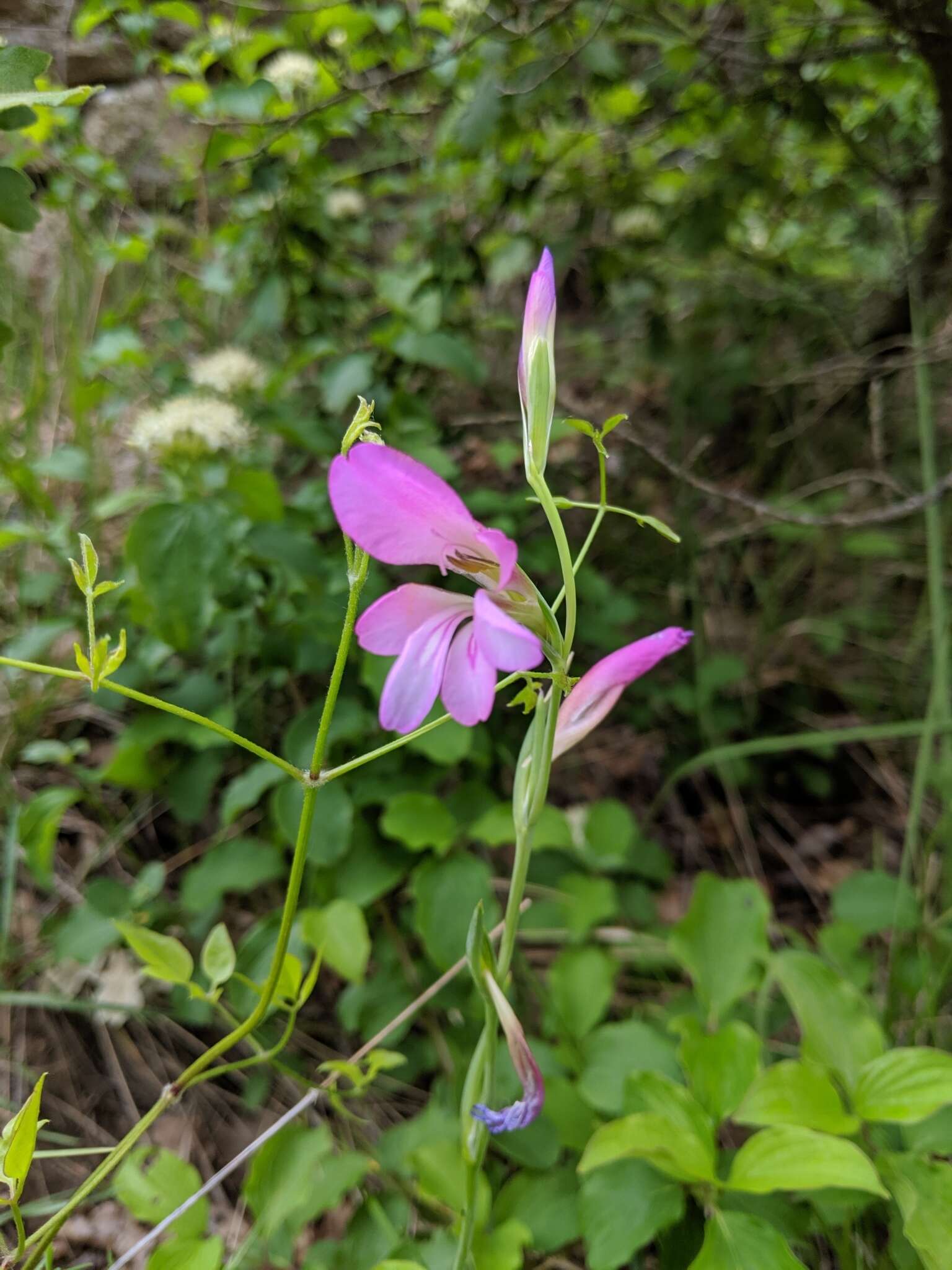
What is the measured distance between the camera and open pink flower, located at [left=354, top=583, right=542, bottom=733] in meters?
0.40

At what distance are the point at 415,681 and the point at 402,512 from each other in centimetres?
9

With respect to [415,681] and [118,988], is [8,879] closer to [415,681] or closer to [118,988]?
[118,988]

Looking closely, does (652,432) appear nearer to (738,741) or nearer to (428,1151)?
(738,741)

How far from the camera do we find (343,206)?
5.72 ft

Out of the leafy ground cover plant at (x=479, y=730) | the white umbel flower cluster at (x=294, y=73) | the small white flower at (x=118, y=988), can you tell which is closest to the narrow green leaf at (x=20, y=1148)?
the leafy ground cover plant at (x=479, y=730)

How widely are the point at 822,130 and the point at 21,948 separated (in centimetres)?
195

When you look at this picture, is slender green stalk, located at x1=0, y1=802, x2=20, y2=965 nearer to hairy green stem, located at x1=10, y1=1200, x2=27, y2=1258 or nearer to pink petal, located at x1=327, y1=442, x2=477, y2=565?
hairy green stem, located at x1=10, y1=1200, x2=27, y2=1258

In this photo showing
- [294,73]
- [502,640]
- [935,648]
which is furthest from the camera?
[294,73]

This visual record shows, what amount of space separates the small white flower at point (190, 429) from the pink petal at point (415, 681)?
918 millimetres

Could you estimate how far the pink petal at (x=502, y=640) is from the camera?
1.22 ft

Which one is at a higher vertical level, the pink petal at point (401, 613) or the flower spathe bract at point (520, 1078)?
the pink petal at point (401, 613)

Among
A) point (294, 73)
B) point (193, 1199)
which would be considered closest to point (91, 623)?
point (193, 1199)

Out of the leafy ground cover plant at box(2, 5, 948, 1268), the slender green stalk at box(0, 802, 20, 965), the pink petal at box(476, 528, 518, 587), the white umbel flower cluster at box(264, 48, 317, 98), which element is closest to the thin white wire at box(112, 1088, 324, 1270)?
the leafy ground cover plant at box(2, 5, 948, 1268)

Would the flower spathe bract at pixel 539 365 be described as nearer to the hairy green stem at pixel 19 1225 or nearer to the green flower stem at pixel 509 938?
the green flower stem at pixel 509 938
